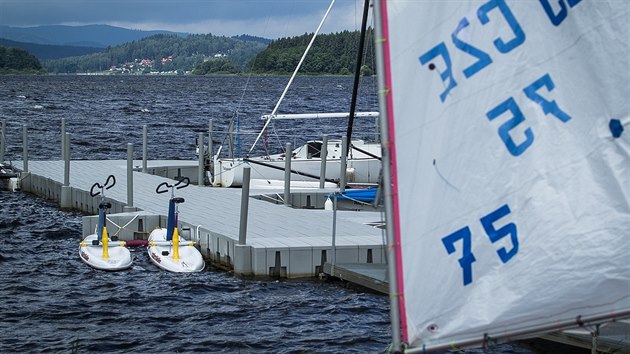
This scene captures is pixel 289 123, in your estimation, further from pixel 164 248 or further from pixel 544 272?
pixel 544 272

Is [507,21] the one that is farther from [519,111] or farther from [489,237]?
[489,237]

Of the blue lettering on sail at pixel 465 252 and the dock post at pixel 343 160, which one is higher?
the dock post at pixel 343 160

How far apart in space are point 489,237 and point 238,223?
12.1 metres

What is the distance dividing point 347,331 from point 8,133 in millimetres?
40417

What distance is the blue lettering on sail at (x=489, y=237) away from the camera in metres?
5.77

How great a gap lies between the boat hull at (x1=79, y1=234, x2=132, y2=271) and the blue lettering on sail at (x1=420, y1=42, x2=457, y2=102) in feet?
38.2

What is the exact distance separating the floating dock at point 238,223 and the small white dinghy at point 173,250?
0.37 m

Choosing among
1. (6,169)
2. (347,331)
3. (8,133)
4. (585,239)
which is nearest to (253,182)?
(6,169)

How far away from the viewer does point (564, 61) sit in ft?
19.3

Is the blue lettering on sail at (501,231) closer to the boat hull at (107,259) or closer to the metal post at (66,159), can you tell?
the boat hull at (107,259)

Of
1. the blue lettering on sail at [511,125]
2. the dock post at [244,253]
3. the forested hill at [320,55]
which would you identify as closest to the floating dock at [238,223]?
the dock post at [244,253]

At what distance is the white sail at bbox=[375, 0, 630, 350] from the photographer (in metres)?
5.68

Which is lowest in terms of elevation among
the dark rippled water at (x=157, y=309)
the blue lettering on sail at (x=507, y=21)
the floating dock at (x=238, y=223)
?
the dark rippled water at (x=157, y=309)

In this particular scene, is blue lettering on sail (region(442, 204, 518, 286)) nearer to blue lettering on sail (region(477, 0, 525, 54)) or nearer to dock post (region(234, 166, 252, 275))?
blue lettering on sail (region(477, 0, 525, 54))
